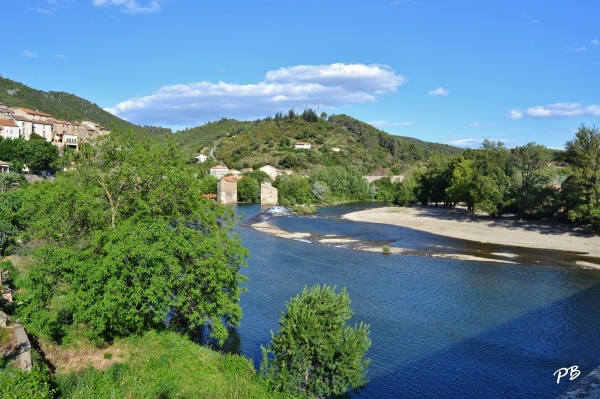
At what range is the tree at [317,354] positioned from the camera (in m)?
15.2

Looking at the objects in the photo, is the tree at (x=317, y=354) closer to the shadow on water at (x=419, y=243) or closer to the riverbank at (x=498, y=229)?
the shadow on water at (x=419, y=243)

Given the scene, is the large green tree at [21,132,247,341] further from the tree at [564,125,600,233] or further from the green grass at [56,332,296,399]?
the tree at [564,125,600,233]

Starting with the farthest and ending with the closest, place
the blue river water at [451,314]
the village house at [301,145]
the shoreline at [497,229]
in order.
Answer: the village house at [301,145], the shoreline at [497,229], the blue river water at [451,314]

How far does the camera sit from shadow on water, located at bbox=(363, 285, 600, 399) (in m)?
18.1

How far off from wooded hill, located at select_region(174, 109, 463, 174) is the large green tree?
103455 mm

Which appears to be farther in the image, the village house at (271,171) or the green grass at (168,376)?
the village house at (271,171)

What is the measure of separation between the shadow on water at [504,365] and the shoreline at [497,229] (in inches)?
734

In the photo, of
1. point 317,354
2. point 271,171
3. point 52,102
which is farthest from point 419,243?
point 52,102

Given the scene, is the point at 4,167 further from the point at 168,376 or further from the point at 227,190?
the point at 168,376

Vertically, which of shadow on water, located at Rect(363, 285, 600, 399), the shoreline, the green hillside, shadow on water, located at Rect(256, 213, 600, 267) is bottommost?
shadow on water, located at Rect(363, 285, 600, 399)

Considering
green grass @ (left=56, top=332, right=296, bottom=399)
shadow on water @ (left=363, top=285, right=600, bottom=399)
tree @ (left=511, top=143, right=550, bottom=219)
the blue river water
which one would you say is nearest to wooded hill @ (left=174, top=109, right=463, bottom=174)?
tree @ (left=511, top=143, right=550, bottom=219)

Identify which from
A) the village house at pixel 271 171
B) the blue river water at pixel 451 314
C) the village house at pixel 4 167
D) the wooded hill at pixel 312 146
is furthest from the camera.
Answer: the wooded hill at pixel 312 146

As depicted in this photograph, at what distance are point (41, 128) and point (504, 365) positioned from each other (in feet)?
276

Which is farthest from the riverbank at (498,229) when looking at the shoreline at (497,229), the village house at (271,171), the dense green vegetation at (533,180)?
the village house at (271,171)
